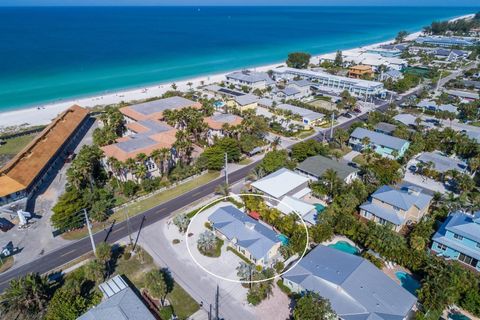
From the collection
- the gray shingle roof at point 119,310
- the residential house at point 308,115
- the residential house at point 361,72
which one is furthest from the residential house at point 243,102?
the gray shingle roof at point 119,310

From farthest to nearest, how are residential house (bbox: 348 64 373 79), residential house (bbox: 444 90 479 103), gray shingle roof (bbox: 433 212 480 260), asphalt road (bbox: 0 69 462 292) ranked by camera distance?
residential house (bbox: 348 64 373 79) < residential house (bbox: 444 90 479 103) < asphalt road (bbox: 0 69 462 292) < gray shingle roof (bbox: 433 212 480 260)

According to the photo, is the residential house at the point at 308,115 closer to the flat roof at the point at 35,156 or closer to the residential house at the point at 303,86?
the residential house at the point at 303,86

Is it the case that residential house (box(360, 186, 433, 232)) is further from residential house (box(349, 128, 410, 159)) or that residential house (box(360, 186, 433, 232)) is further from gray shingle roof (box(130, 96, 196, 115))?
gray shingle roof (box(130, 96, 196, 115))

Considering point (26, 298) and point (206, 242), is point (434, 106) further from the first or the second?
point (26, 298)

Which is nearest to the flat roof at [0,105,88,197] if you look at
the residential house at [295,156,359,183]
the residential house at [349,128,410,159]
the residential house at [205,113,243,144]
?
the residential house at [205,113,243,144]

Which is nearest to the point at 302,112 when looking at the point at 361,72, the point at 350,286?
the point at 361,72

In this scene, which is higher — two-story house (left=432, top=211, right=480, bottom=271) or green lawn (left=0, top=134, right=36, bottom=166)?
two-story house (left=432, top=211, right=480, bottom=271)
